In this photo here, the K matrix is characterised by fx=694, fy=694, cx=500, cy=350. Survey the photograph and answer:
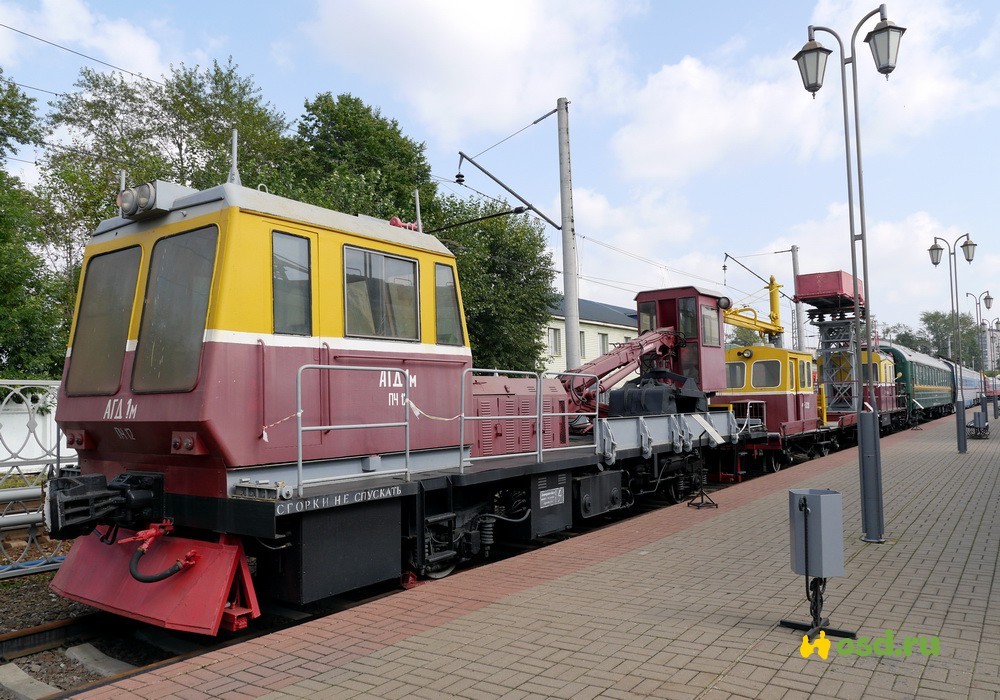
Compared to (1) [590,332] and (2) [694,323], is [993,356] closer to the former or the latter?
(1) [590,332]

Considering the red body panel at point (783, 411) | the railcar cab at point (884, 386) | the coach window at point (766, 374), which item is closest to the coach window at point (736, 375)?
the coach window at point (766, 374)

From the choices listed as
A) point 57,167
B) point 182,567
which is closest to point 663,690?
point 182,567

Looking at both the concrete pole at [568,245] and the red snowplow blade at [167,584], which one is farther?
the concrete pole at [568,245]

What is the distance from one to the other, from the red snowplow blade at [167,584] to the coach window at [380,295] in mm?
2157

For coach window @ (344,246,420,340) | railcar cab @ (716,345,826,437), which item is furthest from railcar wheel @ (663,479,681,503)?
coach window @ (344,246,420,340)

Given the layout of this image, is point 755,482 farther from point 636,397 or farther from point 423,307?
point 423,307

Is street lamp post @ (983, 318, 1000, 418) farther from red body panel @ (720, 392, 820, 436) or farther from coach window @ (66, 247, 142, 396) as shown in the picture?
coach window @ (66, 247, 142, 396)

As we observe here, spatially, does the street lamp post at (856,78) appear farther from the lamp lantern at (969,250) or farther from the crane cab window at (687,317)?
the lamp lantern at (969,250)

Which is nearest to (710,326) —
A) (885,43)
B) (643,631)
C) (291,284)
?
(885,43)

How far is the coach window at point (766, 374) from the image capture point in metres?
17.1

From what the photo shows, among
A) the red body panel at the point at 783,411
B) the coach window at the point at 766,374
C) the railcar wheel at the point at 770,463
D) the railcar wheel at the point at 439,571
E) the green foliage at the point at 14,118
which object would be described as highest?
the green foliage at the point at 14,118

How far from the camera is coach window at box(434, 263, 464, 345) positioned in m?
7.14

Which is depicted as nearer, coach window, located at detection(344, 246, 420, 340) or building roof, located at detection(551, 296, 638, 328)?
coach window, located at detection(344, 246, 420, 340)

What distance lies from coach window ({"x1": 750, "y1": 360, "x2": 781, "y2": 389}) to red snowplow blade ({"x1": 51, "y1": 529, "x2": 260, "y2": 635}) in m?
14.7
